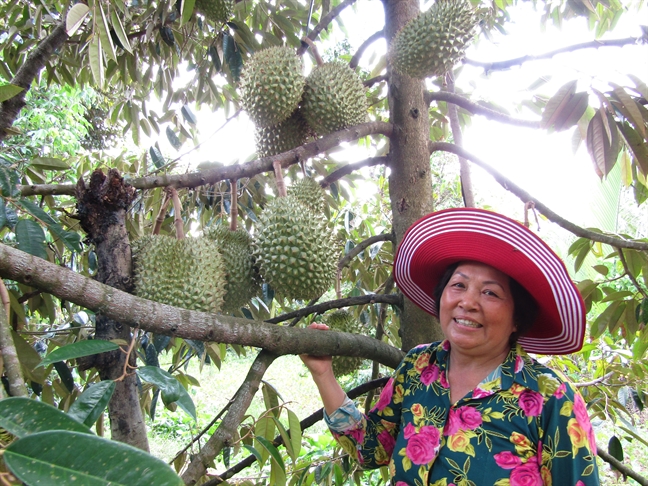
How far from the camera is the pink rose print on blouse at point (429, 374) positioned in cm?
123

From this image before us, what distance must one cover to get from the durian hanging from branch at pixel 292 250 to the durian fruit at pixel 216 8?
78 cm

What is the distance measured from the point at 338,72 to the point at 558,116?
719mm

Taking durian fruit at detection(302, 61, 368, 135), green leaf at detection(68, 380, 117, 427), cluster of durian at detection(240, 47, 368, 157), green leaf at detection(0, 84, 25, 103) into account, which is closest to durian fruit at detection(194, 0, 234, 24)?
cluster of durian at detection(240, 47, 368, 157)

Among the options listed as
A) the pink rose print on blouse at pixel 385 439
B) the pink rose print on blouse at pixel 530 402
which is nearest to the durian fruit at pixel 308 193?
the pink rose print on blouse at pixel 385 439

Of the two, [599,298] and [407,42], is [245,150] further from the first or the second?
[599,298]

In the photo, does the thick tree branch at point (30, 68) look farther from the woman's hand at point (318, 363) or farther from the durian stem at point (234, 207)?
the woman's hand at point (318, 363)

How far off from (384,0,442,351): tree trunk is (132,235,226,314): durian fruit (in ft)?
2.18

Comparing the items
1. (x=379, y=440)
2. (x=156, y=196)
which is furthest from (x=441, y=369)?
(x=156, y=196)

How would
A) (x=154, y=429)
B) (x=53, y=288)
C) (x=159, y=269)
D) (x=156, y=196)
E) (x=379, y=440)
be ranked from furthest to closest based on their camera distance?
1. (x=154, y=429)
2. (x=156, y=196)
3. (x=379, y=440)
4. (x=159, y=269)
5. (x=53, y=288)

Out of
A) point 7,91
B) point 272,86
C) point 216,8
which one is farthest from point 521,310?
point 216,8

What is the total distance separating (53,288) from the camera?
71cm

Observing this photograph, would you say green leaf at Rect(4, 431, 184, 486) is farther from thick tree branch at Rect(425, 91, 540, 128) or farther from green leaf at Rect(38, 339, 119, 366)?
thick tree branch at Rect(425, 91, 540, 128)

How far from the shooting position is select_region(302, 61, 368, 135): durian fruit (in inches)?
60.4

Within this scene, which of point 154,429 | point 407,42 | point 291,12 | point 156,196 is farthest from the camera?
point 154,429
